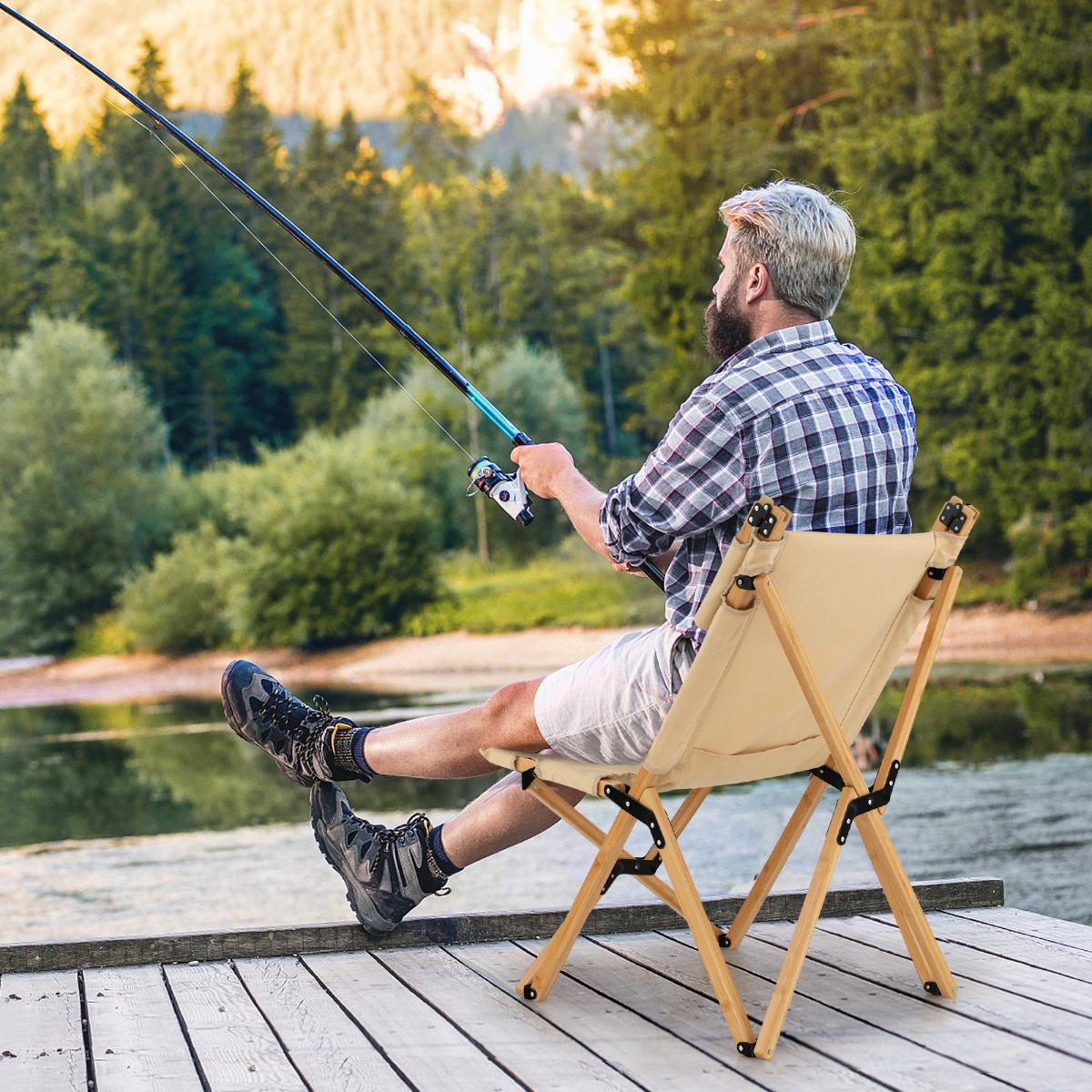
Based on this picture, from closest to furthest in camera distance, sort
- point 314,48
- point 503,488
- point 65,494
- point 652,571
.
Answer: point 652,571
point 503,488
point 65,494
point 314,48

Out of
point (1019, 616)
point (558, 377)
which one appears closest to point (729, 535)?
point (1019, 616)

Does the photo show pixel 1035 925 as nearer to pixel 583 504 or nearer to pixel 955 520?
pixel 955 520

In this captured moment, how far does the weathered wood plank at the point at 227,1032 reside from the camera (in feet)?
6.79

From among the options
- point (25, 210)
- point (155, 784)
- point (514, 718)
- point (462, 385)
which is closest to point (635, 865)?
point (514, 718)

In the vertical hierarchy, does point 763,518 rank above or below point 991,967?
above

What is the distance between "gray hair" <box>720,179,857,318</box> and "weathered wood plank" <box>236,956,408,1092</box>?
123 centimetres

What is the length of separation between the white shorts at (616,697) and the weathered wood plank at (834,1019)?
1.31 ft

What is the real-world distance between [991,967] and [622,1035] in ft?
2.17

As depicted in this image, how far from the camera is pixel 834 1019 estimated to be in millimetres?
2303

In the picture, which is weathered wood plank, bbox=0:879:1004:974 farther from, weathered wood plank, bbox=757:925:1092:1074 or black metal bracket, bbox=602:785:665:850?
black metal bracket, bbox=602:785:665:850

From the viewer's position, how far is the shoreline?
1873cm

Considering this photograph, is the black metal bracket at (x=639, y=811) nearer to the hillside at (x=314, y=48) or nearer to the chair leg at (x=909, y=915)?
the chair leg at (x=909, y=915)

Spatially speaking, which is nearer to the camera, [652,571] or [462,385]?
[652,571]

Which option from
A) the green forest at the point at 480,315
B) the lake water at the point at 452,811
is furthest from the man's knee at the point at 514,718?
the green forest at the point at 480,315
